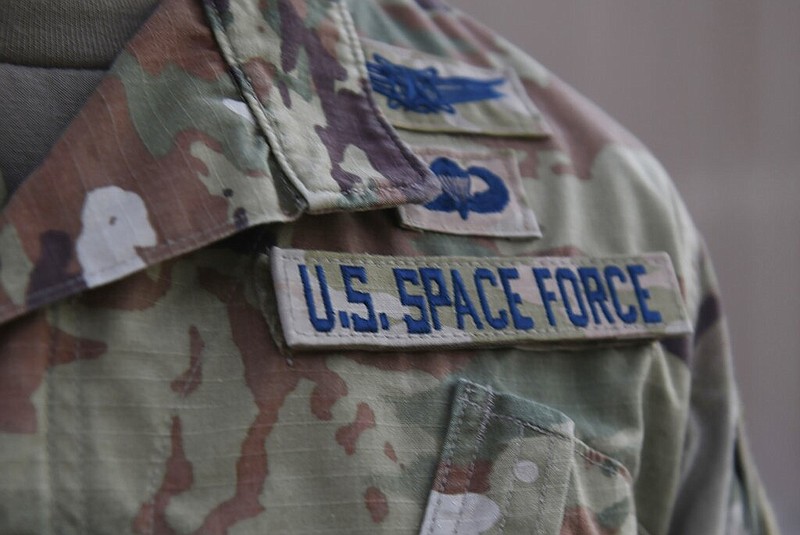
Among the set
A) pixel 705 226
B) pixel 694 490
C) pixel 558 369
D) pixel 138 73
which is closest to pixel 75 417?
pixel 138 73

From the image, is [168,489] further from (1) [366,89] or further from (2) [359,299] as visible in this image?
(1) [366,89]

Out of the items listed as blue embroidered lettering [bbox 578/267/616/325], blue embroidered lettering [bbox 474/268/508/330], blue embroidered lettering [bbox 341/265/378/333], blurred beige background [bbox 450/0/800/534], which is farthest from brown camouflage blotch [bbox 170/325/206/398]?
blurred beige background [bbox 450/0/800/534]

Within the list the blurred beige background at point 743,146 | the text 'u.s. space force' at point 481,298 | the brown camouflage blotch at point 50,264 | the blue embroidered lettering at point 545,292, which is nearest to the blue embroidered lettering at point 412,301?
the text 'u.s. space force' at point 481,298

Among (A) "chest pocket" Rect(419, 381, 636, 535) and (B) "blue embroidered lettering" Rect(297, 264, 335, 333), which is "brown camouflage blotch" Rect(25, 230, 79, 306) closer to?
(B) "blue embroidered lettering" Rect(297, 264, 335, 333)

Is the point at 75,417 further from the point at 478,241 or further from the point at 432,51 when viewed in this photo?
the point at 432,51

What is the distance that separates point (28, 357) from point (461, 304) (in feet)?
0.96

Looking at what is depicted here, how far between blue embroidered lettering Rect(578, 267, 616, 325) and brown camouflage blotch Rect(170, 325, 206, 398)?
1.01 feet

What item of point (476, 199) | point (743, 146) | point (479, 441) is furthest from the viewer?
point (743, 146)

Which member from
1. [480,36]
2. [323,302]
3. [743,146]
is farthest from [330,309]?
[743,146]

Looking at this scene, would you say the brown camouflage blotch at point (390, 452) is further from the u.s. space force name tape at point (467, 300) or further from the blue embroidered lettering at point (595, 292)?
the blue embroidered lettering at point (595, 292)

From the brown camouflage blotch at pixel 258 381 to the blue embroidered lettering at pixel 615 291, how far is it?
249mm

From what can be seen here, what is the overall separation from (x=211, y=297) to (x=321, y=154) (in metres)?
0.12

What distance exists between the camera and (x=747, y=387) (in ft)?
5.55

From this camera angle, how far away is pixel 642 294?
2.45 feet
